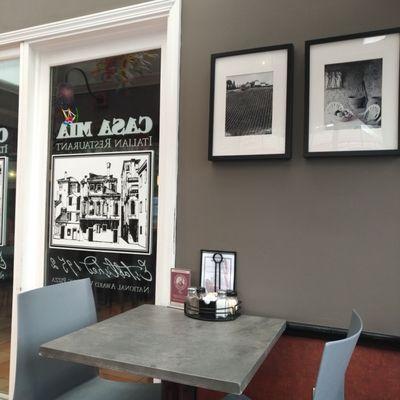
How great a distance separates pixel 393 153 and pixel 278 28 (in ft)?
2.39

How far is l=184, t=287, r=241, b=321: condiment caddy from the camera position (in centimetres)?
159

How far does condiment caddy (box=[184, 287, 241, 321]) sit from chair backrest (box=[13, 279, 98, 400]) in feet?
1.55

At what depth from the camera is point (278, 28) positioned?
5.80ft

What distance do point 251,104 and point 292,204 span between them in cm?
47

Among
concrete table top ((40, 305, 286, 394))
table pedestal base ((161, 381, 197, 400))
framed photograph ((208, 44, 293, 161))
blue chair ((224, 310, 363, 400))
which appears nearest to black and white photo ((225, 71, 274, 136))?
framed photograph ((208, 44, 293, 161))

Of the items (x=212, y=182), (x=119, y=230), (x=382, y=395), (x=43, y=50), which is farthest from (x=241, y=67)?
(x=382, y=395)

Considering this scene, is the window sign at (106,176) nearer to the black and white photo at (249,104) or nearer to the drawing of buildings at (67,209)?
the drawing of buildings at (67,209)

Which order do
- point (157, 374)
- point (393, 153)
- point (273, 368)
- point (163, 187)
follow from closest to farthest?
1. point (157, 374)
2. point (393, 153)
3. point (273, 368)
4. point (163, 187)

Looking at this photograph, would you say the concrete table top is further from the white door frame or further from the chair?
the white door frame

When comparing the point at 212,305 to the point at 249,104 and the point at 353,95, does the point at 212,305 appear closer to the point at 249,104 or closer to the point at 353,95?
the point at 249,104

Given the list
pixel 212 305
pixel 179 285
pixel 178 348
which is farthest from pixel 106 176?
pixel 178 348

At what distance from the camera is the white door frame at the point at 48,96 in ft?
6.36

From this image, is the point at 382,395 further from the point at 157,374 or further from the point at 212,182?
the point at 212,182

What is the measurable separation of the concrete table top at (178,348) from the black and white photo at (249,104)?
0.81 metres
